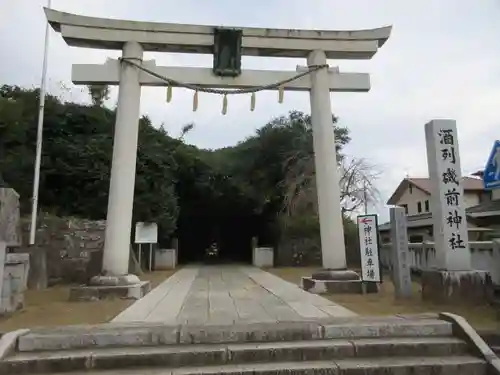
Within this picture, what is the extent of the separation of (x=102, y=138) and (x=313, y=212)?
414 inches

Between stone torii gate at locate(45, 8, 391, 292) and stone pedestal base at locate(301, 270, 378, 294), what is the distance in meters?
0.32

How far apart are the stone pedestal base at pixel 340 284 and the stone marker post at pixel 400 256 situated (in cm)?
67

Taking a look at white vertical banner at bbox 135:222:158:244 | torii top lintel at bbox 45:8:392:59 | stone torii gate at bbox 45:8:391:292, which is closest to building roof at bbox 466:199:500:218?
stone torii gate at bbox 45:8:391:292

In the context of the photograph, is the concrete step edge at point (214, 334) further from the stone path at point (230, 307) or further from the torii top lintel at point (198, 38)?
the torii top lintel at point (198, 38)

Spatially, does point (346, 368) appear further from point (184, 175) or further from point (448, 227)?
point (184, 175)

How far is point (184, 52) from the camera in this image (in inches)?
384

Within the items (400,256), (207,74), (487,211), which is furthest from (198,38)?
(487,211)

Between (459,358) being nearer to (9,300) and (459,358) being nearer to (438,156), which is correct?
(438,156)

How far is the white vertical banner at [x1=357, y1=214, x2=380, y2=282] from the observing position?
29.2 feet

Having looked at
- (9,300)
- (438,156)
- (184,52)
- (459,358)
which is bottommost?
(459,358)

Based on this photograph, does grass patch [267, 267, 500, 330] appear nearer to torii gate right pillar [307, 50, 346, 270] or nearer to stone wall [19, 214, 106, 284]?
torii gate right pillar [307, 50, 346, 270]

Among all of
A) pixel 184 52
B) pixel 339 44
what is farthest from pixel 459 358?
pixel 184 52

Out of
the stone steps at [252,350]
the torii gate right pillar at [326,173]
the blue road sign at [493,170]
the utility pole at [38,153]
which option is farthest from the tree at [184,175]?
the blue road sign at [493,170]

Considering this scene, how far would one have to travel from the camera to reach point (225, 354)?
4.32 m
